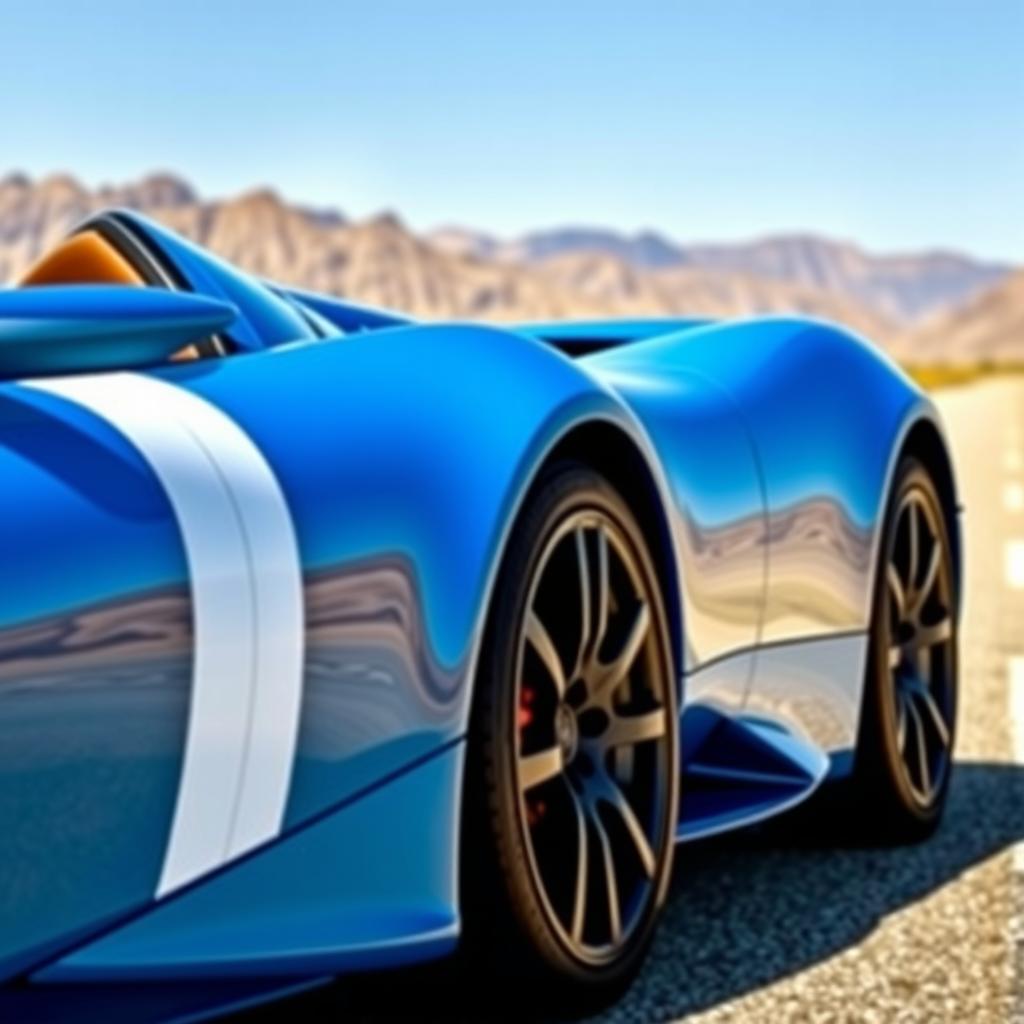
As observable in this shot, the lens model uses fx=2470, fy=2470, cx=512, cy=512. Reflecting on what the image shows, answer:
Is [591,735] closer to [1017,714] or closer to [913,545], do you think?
[913,545]

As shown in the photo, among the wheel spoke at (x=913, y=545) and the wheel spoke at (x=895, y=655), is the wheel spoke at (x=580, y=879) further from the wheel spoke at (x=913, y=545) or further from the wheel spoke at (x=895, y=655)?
the wheel spoke at (x=913, y=545)

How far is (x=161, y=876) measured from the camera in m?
2.62

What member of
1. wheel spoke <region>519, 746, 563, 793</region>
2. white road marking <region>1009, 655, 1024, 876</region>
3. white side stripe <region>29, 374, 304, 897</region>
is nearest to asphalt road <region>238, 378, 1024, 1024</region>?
white road marking <region>1009, 655, 1024, 876</region>

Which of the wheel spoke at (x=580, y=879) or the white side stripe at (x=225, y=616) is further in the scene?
the wheel spoke at (x=580, y=879)

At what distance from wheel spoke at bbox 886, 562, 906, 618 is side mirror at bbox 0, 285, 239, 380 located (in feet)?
7.06

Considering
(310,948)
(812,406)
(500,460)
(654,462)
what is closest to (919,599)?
(812,406)

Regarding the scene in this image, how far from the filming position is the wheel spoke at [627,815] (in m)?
3.51

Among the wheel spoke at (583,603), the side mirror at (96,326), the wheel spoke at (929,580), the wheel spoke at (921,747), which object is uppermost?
the side mirror at (96,326)

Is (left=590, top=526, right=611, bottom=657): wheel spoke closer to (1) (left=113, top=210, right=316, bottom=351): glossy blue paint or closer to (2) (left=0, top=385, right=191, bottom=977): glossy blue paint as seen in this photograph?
(1) (left=113, top=210, right=316, bottom=351): glossy blue paint

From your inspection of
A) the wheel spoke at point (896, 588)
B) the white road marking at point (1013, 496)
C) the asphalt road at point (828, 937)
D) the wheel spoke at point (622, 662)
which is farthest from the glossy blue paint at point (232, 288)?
the white road marking at point (1013, 496)

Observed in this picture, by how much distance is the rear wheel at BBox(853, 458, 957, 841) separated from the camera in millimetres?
4676

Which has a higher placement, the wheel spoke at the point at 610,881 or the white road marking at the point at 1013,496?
the wheel spoke at the point at 610,881

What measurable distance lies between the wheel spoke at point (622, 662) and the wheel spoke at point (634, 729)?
0.05 m

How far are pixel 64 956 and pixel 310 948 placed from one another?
1.35ft
